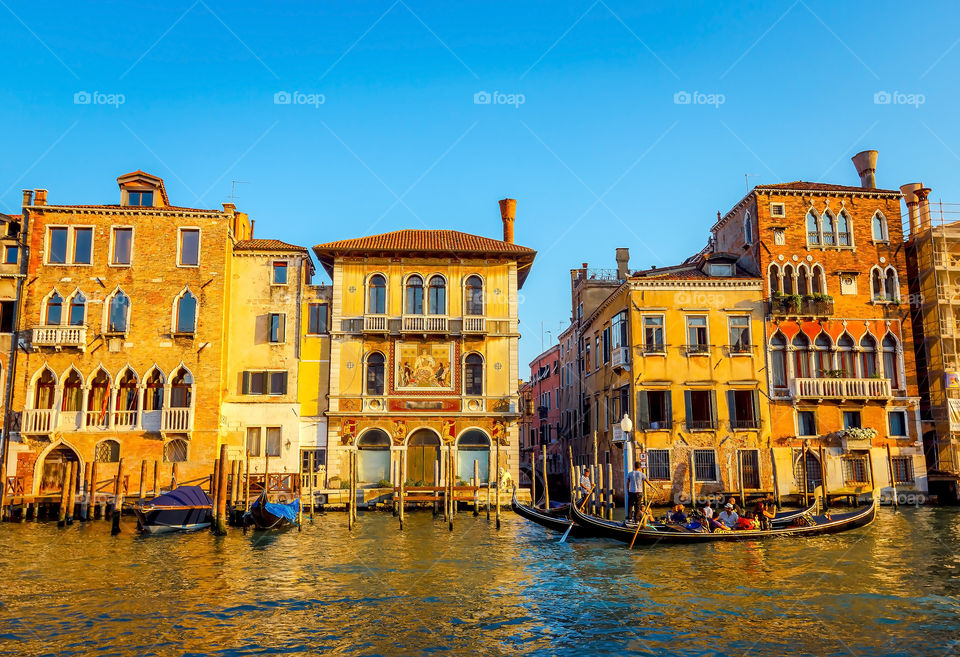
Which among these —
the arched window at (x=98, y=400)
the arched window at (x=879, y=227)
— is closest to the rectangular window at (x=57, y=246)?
the arched window at (x=98, y=400)

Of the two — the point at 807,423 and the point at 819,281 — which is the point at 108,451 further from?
the point at 819,281

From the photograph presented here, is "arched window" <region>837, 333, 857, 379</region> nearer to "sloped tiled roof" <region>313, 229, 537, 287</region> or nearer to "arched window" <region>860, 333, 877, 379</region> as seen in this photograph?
"arched window" <region>860, 333, 877, 379</region>

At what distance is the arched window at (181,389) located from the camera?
28969 mm

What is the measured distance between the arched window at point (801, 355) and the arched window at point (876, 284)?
3.48 m

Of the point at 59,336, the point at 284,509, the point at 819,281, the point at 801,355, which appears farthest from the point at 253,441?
the point at 819,281

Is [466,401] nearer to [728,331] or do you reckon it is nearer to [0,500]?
[728,331]

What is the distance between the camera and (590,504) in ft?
82.9

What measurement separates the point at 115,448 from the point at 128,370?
9.28 ft

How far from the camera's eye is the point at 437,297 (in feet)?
100.0

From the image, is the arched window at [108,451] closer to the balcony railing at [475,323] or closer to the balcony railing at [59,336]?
the balcony railing at [59,336]

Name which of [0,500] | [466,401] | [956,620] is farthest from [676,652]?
[0,500]

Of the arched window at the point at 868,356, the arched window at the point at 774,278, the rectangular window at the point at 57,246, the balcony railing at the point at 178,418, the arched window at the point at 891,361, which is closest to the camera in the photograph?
the balcony railing at the point at 178,418

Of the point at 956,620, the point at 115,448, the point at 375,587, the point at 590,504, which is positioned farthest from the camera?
the point at 115,448

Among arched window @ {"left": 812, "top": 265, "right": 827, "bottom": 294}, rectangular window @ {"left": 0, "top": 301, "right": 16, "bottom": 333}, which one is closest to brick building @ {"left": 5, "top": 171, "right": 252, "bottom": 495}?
rectangular window @ {"left": 0, "top": 301, "right": 16, "bottom": 333}
